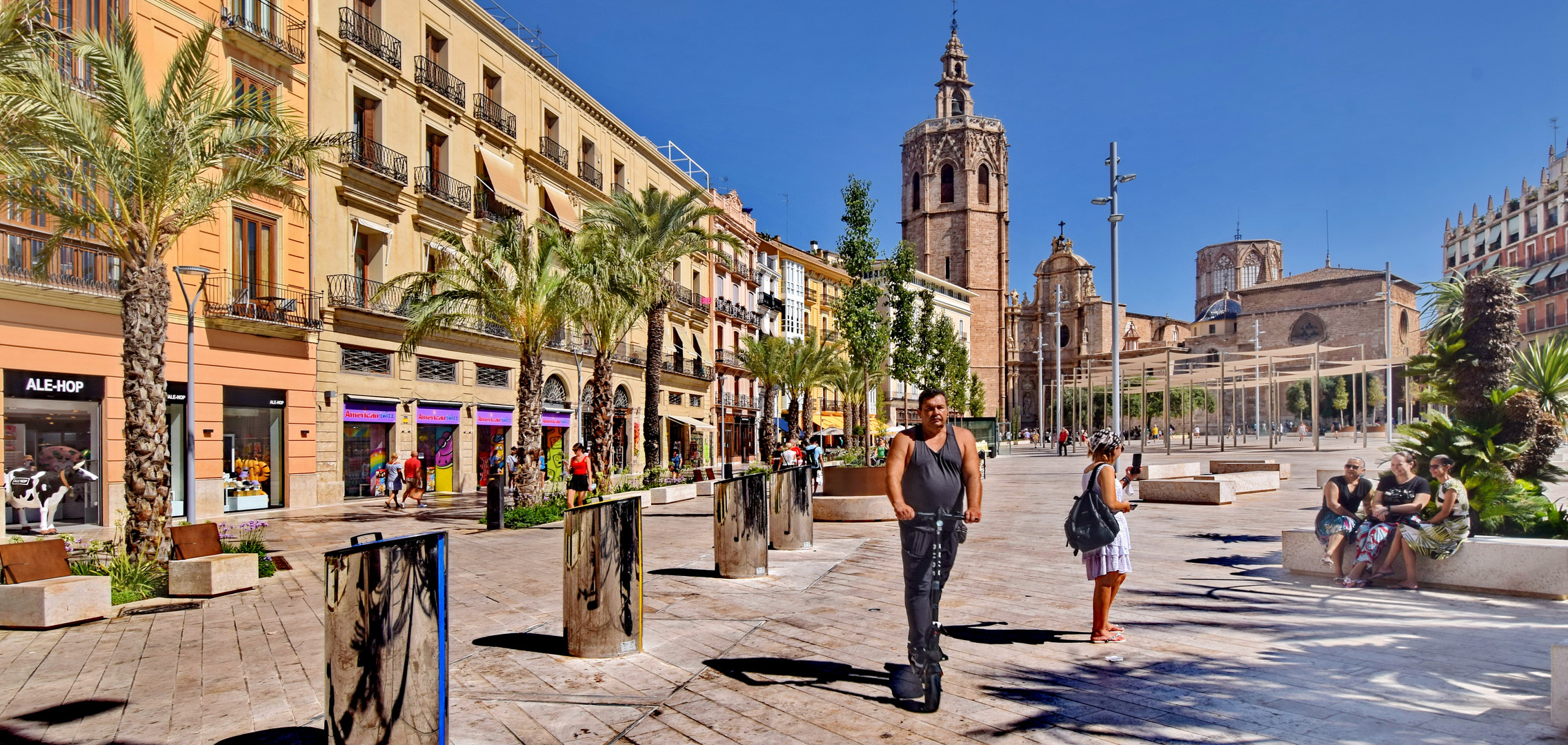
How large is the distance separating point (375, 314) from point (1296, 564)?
2175 cm

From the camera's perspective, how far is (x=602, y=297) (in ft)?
66.5

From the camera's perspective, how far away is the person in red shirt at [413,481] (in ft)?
72.8

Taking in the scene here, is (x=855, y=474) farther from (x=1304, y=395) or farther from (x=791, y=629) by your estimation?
(x=1304, y=395)

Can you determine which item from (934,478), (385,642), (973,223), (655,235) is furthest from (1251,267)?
(385,642)

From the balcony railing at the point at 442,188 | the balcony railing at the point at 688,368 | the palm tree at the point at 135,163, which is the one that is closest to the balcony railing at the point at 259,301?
the balcony railing at the point at 442,188

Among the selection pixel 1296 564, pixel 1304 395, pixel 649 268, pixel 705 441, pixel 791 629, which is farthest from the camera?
pixel 1304 395

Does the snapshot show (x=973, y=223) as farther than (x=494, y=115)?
A: Yes

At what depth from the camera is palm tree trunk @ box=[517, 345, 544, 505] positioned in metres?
18.5

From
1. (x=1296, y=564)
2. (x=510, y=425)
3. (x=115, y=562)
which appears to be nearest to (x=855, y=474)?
(x=1296, y=564)

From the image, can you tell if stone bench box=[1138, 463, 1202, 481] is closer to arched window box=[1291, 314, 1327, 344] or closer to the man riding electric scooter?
the man riding electric scooter

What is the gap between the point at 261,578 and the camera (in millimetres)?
10383

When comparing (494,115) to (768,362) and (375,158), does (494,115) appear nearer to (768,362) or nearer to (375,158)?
(375,158)

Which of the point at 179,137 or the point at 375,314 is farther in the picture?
the point at 375,314

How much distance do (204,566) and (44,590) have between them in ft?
5.03
